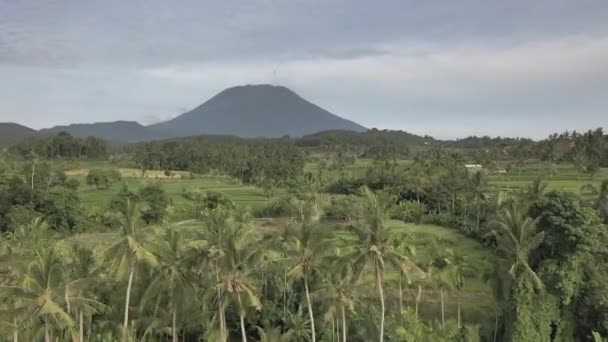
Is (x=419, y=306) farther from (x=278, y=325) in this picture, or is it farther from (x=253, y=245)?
(x=253, y=245)

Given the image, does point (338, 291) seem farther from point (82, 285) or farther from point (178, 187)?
point (178, 187)

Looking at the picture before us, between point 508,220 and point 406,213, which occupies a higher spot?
point 508,220

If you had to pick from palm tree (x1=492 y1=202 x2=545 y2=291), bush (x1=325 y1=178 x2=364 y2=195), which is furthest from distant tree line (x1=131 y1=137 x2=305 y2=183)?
palm tree (x1=492 y1=202 x2=545 y2=291)

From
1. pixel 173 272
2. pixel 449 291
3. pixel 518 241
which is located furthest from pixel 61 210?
pixel 518 241

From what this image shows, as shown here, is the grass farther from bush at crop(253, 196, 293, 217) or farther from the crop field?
the crop field

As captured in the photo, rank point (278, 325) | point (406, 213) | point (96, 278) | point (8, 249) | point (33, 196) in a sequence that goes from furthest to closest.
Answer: point (406, 213) < point (33, 196) < point (278, 325) < point (96, 278) < point (8, 249)

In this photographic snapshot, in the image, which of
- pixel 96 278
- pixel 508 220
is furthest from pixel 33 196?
pixel 508 220

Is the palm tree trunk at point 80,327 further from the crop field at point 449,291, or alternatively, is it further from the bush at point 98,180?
the bush at point 98,180
